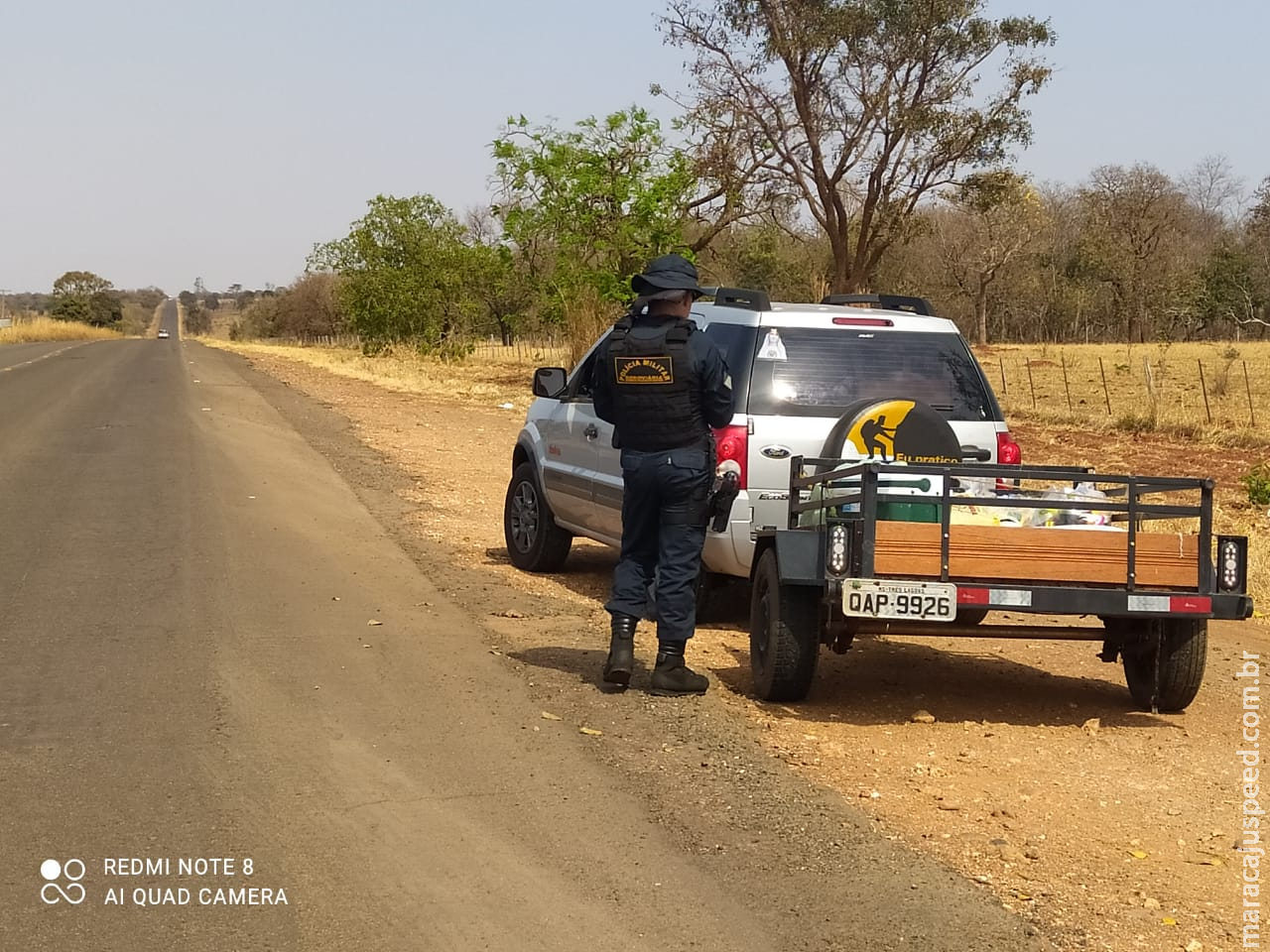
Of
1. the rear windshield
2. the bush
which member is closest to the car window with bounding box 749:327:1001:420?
the rear windshield

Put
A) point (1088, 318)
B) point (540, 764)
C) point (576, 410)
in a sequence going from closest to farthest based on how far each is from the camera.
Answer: point (540, 764) → point (576, 410) → point (1088, 318)

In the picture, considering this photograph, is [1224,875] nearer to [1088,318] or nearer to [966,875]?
[966,875]

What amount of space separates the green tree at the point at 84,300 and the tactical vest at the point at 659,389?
133 metres

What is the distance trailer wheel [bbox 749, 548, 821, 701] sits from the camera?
630 cm

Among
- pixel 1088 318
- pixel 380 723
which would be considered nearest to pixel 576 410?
pixel 380 723

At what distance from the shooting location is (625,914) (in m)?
4.05

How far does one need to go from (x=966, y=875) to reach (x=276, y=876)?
2.08 meters

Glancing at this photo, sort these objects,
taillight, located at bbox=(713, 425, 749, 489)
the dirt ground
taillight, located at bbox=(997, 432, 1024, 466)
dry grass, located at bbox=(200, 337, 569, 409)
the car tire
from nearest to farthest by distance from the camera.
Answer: the dirt ground, taillight, located at bbox=(713, 425, 749, 489), taillight, located at bbox=(997, 432, 1024, 466), the car tire, dry grass, located at bbox=(200, 337, 569, 409)

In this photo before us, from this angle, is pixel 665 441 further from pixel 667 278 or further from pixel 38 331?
pixel 38 331

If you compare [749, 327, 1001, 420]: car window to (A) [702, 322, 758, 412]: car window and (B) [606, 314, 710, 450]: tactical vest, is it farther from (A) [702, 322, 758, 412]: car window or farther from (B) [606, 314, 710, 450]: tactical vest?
(B) [606, 314, 710, 450]: tactical vest

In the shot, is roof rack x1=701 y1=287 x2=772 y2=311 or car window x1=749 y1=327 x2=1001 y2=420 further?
roof rack x1=701 y1=287 x2=772 y2=311

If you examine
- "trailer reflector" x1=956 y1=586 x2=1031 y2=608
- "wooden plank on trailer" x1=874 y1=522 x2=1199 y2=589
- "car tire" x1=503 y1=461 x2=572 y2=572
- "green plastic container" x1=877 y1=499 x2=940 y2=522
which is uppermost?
"green plastic container" x1=877 y1=499 x2=940 y2=522

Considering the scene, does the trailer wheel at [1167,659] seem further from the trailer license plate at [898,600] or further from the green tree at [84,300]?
the green tree at [84,300]

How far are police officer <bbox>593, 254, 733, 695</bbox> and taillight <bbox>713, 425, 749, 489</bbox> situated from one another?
0.87 metres
